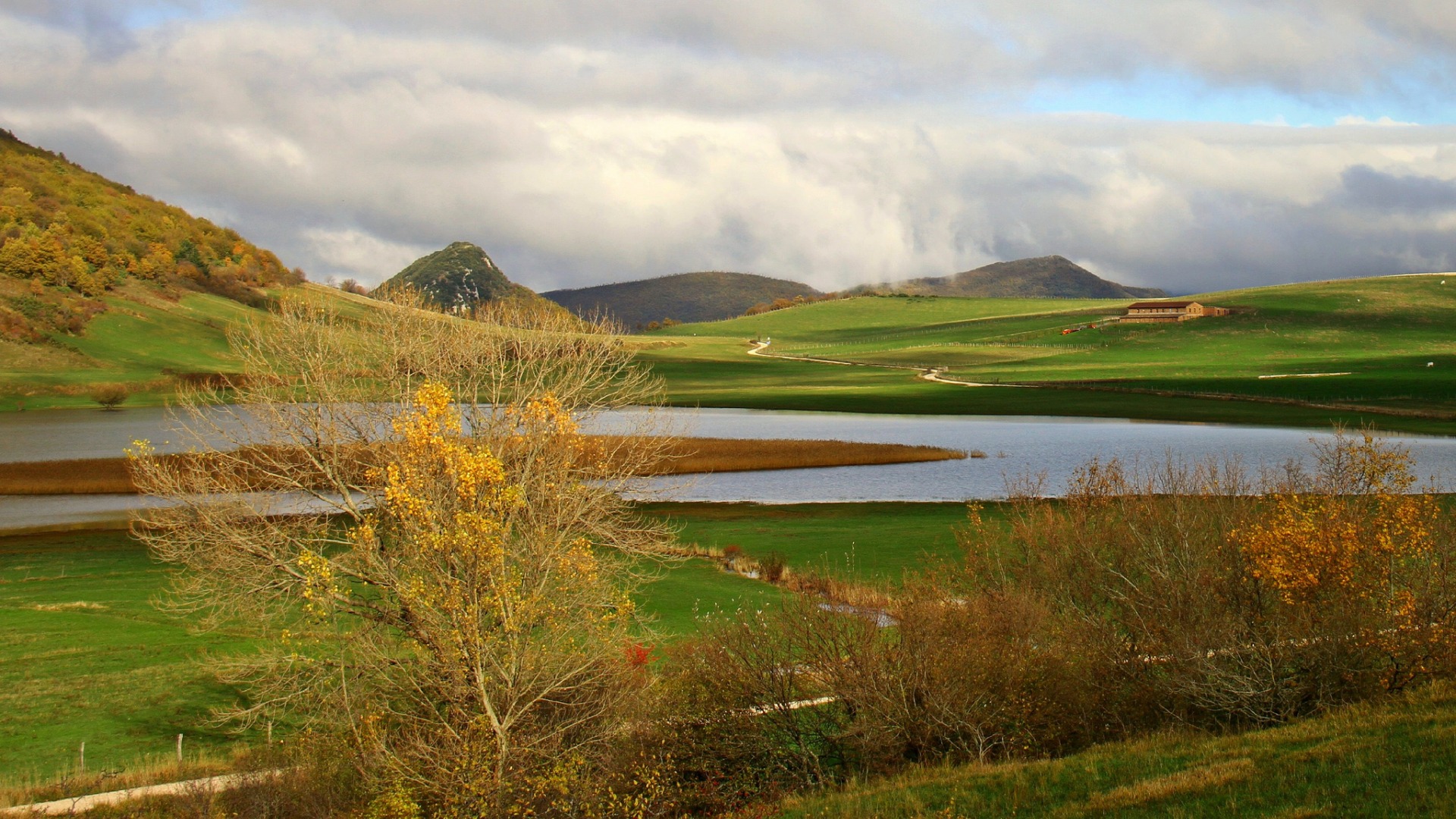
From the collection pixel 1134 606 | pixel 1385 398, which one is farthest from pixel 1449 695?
pixel 1385 398

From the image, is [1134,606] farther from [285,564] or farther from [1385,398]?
[1385,398]

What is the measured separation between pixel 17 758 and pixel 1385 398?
3765 inches

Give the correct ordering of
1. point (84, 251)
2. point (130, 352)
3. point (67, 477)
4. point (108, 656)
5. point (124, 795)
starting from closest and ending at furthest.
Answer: point (124, 795)
point (108, 656)
point (67, 477)
point (130, 352)
point (84, 251)

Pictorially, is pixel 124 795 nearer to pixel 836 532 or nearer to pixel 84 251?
pixel 836 532

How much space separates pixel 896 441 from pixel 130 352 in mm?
109210

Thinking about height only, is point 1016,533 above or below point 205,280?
below

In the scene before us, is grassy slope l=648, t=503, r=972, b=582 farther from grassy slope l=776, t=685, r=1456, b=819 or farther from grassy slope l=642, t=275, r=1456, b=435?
grassy slope l=642, t=275, r=1456, b=435

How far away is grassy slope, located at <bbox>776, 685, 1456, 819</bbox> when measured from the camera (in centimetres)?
1232

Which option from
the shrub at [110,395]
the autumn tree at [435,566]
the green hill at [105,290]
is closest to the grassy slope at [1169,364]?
the green hill at [105,290]

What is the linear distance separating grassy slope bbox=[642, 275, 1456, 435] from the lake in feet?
28.3

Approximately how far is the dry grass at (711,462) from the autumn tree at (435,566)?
31.4 metres

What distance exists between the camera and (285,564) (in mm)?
19328

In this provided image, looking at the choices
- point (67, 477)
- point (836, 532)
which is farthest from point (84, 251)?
point (836, 532)

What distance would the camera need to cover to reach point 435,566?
17.1m
